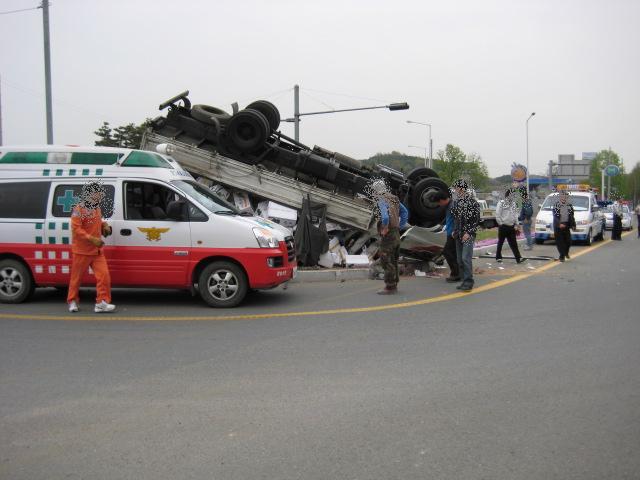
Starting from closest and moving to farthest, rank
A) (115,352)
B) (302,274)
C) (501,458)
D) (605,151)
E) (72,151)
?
(501,458), (115,352), (72,151), (302,274), (605,151)

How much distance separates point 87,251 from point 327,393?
15.2ft

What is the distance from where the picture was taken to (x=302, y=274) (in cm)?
1095

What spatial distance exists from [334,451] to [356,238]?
931cm

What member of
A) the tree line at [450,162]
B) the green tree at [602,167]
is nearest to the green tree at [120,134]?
the tree line at [450,162]

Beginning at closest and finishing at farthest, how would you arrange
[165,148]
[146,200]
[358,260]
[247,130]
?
[146,200] < [358,260] < [165,148] < [247,130]

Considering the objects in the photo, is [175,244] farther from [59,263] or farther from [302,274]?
[302,274]

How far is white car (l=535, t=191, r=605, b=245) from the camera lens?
1975 cm

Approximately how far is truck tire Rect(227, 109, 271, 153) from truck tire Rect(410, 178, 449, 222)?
3.64 meters

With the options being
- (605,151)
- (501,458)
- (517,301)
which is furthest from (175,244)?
(605,151)

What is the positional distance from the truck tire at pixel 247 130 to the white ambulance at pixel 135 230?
3.86 metres

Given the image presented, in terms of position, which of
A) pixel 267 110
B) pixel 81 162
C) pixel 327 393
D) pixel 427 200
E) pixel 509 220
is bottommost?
pixel 327 393

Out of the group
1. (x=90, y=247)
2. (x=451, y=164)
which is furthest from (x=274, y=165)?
(x=451, y=164)

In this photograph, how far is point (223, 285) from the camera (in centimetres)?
821

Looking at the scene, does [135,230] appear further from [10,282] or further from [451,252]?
[451,252]
